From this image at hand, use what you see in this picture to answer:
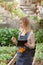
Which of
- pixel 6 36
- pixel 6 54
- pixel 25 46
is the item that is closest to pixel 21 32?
pixel 25 46

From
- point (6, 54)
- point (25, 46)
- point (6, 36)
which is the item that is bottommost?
point (6, 36)

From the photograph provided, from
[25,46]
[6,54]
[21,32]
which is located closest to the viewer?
[25,46]

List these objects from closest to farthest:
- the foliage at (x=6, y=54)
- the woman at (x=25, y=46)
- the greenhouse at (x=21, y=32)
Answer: the woman at (x=25, y=46) < the greenhouse at (x=21, y=32) < the foliage at (x=6, y=54)

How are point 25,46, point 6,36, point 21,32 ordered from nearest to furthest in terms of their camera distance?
point 25,46, point 21,32, point 6,36

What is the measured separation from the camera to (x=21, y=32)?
16.9 feet

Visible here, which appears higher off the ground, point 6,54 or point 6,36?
point 6,54

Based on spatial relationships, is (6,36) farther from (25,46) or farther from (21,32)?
(25,46)

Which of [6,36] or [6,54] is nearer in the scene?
[6,54]

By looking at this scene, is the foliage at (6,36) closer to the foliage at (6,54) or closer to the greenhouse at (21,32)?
the greenhouse at (21,32)

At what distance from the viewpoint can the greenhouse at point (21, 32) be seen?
494cm

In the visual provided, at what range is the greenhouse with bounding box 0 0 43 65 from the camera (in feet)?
16.2

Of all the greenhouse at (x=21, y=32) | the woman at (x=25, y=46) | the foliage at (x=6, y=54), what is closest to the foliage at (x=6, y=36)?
the greenhouse at (x=21, y=32)

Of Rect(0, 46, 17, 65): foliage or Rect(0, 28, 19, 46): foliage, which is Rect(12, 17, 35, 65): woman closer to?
Rect(0, 46, 17, 65): foliage

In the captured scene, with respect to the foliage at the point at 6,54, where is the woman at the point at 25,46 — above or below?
above
